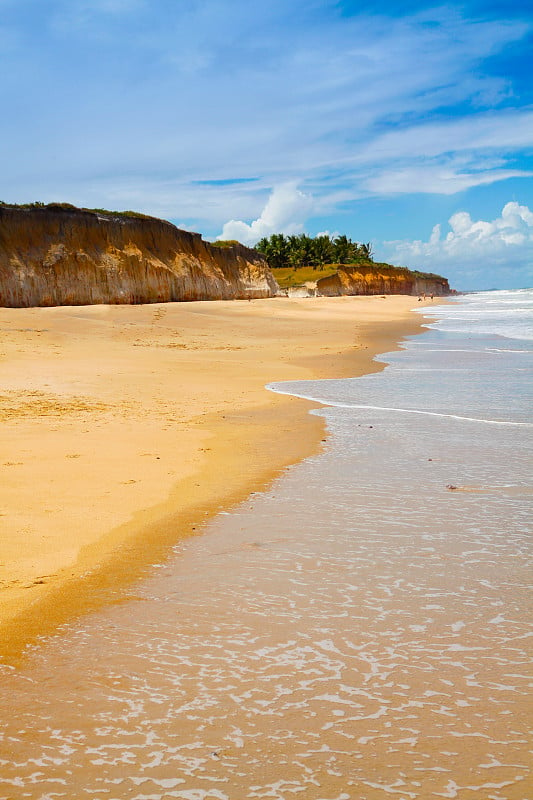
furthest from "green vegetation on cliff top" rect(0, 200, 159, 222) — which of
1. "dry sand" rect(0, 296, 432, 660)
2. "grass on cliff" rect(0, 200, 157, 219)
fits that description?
"dry sand" rect(0, 296, 432, 660)

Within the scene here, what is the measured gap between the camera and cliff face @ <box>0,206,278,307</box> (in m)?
32.6

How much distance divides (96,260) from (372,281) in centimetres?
7055

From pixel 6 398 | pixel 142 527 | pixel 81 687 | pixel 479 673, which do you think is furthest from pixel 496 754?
pixel 6 398

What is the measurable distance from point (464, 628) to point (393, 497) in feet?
7.38

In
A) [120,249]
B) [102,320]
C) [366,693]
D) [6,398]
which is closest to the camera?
[366,693]

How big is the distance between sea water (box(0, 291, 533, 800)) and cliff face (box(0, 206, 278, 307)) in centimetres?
3030

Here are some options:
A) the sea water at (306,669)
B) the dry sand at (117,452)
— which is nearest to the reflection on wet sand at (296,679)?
the sea water at (306,669)

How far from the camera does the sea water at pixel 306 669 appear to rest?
2.25 metres

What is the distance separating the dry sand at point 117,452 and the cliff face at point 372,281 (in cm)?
7194

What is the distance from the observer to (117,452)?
7012 millimetres

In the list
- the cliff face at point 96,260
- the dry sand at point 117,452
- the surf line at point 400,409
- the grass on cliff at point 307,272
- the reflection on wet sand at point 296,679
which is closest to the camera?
the reflection on wet sand at point 296,679

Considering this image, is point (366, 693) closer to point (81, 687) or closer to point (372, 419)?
point (81, 687)

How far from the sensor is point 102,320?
2553cm

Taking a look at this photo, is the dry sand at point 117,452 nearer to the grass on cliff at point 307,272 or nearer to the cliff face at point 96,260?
the cliff face at point 96,260
